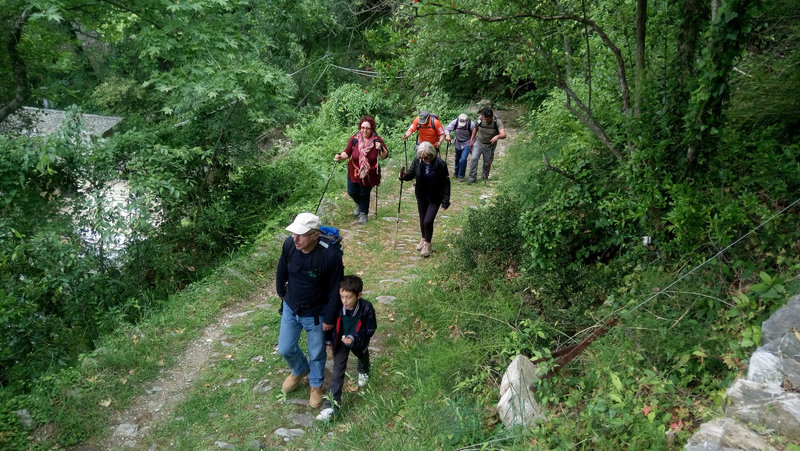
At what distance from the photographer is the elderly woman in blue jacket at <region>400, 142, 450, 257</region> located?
7.34m

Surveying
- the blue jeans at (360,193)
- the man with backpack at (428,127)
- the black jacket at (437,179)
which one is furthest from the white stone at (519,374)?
the man with backpack at (428,127)

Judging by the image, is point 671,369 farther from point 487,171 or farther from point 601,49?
point 487,171

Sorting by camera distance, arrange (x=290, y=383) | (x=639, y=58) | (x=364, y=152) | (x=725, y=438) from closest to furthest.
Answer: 1. (x=725, y=438)
2. (x=639, y=58)
3. (x=290, y=383)
4. (x=364, y=152)

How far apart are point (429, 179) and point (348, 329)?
3.18 meters

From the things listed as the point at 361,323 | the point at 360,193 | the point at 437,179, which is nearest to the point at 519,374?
the point at 361,323

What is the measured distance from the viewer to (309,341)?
5062mm

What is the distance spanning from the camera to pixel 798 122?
4598mm

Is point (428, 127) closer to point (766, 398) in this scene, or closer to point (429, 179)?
point (429, 179)

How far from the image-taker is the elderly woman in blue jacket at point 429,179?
734cm

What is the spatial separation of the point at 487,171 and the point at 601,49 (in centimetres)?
638

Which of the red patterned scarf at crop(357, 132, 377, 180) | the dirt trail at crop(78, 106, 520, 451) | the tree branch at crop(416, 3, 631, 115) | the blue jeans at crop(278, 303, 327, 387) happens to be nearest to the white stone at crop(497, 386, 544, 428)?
the blue jeans at crop(278, 303, 327, 387)

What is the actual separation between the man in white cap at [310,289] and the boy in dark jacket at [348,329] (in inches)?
3.9

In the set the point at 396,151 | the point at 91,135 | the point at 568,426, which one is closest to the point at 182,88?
the point at 91,135

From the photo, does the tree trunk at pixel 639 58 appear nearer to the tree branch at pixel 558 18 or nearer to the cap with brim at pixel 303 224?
the tree branch at pixel 558 18
